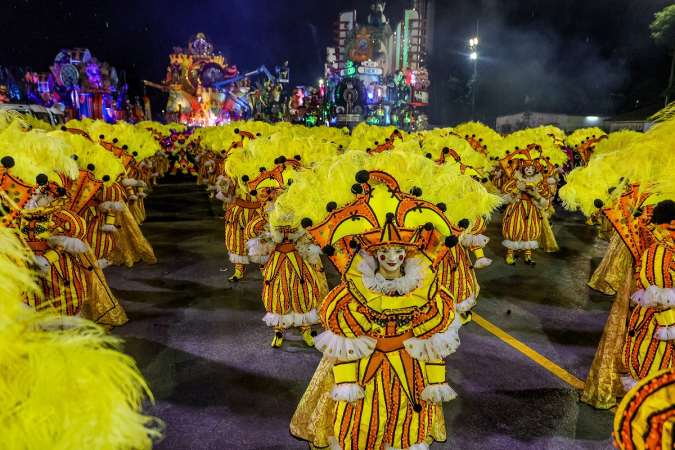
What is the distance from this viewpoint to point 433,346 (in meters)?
2.38

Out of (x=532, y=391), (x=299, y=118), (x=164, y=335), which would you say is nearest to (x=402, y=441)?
(x=532, y=391)

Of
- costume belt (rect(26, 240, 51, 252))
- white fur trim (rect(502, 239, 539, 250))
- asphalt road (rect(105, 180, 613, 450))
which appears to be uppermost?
costume belt (rect(26, 240, 51, 252))

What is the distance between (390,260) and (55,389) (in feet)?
5.82

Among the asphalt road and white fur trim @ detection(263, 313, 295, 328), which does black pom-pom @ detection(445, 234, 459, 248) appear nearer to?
the asphalt road

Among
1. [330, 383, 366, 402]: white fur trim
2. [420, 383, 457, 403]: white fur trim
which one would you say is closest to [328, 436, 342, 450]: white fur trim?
[330, 383, 366, 402]: white fur trim

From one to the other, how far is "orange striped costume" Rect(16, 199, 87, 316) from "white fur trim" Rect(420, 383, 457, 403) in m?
3.28

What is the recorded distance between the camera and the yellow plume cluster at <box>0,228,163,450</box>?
948mm

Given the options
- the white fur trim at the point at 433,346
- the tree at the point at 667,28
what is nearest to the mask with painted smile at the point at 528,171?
the white fur trim at the point at 433,346

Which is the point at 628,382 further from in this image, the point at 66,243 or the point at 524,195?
the point at 66,243

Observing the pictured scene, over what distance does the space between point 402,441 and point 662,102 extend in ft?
94.0

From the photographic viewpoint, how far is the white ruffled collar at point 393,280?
237cm

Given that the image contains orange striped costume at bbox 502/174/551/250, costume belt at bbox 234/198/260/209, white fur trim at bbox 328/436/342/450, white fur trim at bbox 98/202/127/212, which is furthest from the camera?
orange striped costume at bbox 502/174/551/250

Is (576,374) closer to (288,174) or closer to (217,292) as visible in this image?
(288,174)

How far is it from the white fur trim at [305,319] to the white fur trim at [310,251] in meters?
0.59
